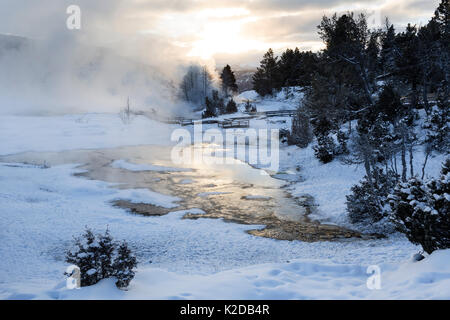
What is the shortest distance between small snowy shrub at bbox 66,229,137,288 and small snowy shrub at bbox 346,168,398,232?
7277mm

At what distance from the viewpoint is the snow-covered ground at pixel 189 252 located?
549 centimetres

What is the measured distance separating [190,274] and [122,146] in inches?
976

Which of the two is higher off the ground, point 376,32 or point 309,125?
point 376,32

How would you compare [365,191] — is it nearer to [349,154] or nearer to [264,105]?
[349,154]

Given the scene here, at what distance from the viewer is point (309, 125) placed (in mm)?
26750

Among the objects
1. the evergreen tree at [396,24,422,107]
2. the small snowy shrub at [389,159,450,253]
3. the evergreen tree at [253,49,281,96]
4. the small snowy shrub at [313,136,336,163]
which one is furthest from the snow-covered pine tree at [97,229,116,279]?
the evergreen tree at [253,49,281,96]

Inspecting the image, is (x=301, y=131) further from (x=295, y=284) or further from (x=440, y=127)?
(x=295, y=284)

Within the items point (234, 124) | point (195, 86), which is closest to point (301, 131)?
point (234, 124)

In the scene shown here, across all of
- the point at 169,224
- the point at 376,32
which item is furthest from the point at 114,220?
the point at 376,32

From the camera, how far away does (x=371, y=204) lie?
34.3 ft

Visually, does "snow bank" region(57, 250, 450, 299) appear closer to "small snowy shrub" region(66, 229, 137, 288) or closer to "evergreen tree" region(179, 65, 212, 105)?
"small snowy shrub" region(66, 229, 137, 288)

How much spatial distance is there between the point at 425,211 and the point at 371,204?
176 inches

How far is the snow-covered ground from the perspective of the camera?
18.0 ft
